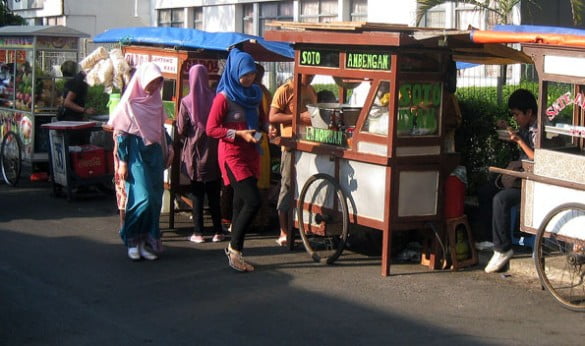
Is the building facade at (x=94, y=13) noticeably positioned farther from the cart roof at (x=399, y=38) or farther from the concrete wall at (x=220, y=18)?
the cart roof at (x=399, y=38)

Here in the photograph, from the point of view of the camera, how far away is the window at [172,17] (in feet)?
101

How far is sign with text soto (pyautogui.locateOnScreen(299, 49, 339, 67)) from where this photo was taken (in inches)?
335

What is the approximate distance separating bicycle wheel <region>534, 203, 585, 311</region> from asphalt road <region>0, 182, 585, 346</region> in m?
0.15

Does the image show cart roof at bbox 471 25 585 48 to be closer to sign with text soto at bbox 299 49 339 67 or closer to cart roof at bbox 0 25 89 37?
sign with text soto at bbox 299 49 339 67

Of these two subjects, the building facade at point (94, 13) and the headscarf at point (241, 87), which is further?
the building facade at point (94, 13)

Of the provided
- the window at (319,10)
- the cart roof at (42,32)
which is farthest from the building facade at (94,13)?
the cart roof at (42,32)

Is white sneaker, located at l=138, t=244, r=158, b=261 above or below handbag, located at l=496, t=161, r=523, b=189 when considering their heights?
below

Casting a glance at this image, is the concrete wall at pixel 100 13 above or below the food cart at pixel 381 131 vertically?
above

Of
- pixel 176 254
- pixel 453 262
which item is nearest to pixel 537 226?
pixel 453 262

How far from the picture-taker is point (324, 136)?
342 inches

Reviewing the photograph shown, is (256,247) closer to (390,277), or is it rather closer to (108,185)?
(390,277)

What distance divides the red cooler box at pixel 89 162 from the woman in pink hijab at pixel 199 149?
8.99ft

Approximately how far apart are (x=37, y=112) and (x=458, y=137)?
6.52 metres

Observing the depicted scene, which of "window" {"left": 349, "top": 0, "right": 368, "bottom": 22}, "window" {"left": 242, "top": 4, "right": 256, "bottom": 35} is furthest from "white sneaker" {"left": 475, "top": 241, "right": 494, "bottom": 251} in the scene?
"window" {"left": 242, "top": 4, "right": 256, "bottom": 35}
